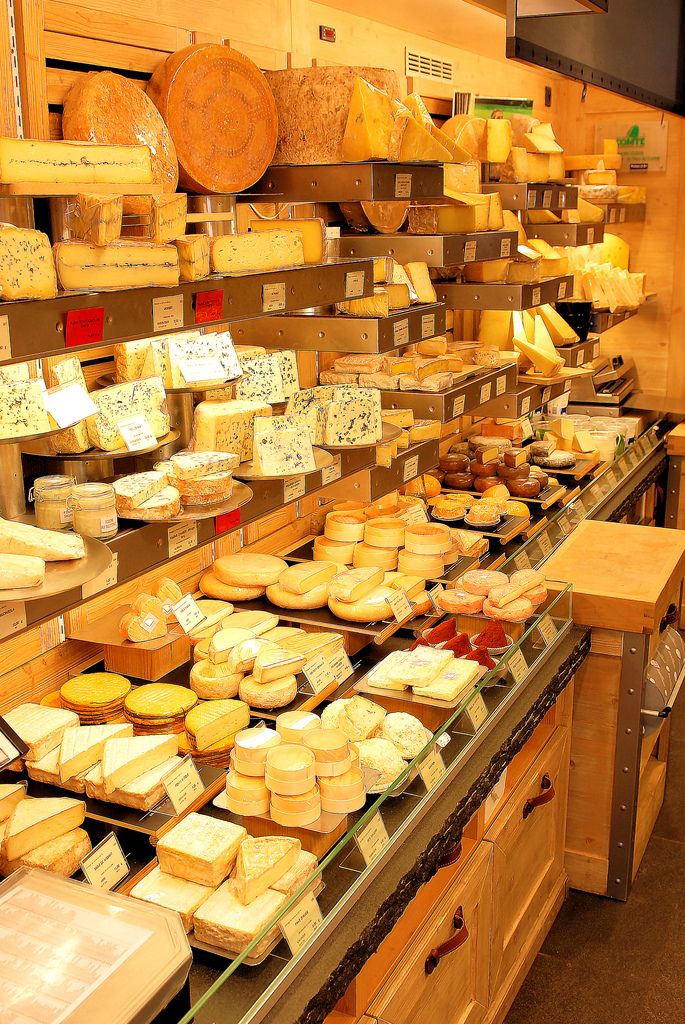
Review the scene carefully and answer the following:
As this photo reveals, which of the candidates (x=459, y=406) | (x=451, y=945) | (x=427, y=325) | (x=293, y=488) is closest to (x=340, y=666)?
(x=293, y=488)

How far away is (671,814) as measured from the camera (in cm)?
414

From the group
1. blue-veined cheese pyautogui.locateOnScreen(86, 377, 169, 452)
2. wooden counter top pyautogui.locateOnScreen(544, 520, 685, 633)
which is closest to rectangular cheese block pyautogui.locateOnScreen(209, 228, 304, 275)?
blue-veined cheese pyautogui.locateOnScreen(86, 377, 169, 452)

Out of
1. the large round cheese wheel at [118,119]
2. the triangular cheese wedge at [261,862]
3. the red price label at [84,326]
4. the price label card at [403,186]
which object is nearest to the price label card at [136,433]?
the red price label at [84,326]

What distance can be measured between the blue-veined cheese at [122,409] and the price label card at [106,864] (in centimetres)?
78

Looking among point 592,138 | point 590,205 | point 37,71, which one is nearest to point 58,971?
point 37,71

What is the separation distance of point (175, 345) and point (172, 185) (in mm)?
344

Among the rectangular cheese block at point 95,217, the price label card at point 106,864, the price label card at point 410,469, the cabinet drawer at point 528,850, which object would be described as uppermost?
the rectangular cheese block at point 95,217

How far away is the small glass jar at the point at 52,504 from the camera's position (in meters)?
1.91

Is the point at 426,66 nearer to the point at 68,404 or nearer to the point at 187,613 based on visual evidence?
the point at 187,613

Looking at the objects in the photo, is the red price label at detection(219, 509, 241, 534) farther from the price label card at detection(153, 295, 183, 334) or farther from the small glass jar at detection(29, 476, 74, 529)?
the price label card at detection(153, 295, 183, 334)

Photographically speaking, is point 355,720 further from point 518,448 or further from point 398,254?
point 518,448

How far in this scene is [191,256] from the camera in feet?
6.52

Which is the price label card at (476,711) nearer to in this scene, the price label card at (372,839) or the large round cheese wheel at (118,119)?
the price label card at (372,839)

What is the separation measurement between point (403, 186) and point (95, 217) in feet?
4.16
